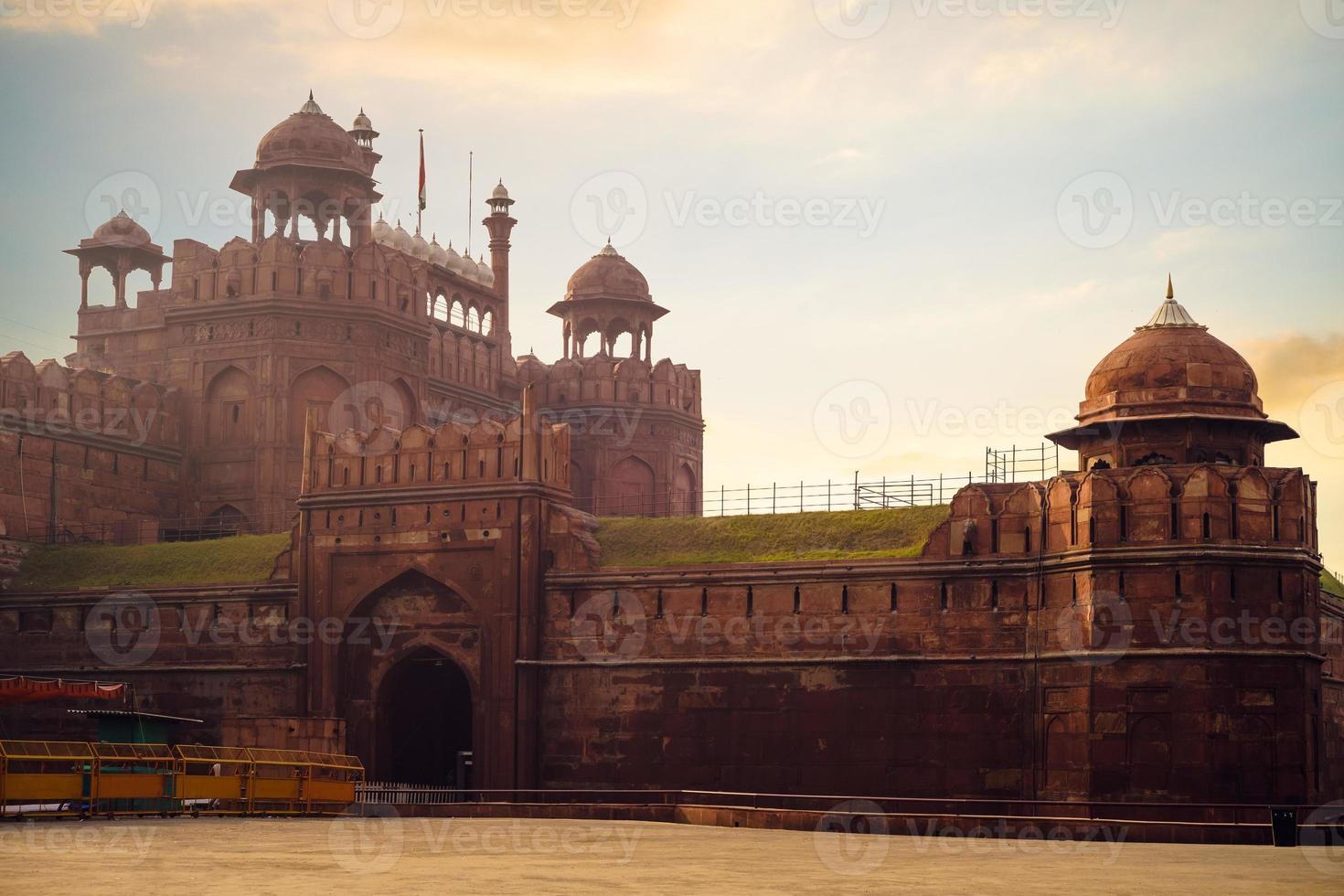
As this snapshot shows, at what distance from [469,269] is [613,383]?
791 centimetres

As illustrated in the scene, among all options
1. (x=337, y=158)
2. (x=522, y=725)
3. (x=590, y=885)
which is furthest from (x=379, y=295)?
(x=590, y=885)

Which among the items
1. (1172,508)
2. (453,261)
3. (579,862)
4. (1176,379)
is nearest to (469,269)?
(453,261)

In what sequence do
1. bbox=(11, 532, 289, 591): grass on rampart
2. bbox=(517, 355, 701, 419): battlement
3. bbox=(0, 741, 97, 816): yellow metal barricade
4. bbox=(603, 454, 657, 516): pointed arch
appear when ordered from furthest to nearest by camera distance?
bbox=(517, 355, 701, 419): battlement
bbox=(603, 454, 657, 516): pointed arch
bbox=(11, 532, 289, 591): grass on rampart
bbox=(0, 741, 97, 816): yellow metal barricade

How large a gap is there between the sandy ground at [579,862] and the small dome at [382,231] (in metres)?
34.5

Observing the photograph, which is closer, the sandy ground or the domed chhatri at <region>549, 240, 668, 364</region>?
the sandy ground

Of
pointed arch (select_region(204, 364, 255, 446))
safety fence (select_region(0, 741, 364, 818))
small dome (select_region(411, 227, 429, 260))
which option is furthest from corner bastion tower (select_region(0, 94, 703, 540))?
safety fence (select_region(0, 741, 364, 818))

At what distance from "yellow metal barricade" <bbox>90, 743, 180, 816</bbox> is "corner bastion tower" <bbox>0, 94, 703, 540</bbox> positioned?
21.7 m

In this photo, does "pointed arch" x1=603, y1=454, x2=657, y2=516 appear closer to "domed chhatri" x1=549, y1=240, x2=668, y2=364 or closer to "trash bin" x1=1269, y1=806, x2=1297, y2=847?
"domed chhatri" x1=549, y1=240, x2=668, y2=364

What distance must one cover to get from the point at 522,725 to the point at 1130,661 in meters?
13.4

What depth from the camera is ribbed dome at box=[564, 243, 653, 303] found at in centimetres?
5762

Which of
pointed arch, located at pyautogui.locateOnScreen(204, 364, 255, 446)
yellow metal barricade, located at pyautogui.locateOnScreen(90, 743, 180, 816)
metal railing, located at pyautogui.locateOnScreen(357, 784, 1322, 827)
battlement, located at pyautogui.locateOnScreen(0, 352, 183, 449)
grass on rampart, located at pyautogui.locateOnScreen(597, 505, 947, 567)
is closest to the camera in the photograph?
yellow metal barricade, located at pyautogui.locateOnScreen(90, 743, 180, 816)

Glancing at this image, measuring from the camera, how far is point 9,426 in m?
47.6

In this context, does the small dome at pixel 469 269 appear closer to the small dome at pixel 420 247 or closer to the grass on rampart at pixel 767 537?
the small dome at pixel 420 247

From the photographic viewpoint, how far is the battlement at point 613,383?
56406mm
